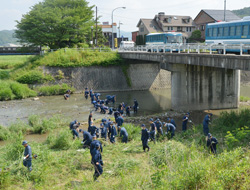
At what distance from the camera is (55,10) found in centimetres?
4050

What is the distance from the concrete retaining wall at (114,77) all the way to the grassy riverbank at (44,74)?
703mm

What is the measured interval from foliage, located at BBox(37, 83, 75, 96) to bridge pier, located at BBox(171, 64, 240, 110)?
15486 mm

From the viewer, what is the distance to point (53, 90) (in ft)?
112

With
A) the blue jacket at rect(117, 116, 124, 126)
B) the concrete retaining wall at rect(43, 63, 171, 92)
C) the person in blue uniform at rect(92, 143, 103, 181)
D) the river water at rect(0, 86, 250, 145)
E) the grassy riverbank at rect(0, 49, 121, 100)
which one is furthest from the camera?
the concrete retaining wall at rect(43, 63, 171, 92)

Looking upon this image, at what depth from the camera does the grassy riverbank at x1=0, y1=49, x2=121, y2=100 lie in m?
32.1

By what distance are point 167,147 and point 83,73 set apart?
27.5 m

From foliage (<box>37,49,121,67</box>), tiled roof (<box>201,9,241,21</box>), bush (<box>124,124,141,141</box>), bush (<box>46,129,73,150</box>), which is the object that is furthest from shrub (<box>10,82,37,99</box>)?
tiled roof (<box>201,9,241,21</box>)

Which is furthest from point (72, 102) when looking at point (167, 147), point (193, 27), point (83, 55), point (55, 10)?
point (193, 27)

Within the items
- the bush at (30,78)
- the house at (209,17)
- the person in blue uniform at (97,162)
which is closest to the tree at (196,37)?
the house at (209,17)

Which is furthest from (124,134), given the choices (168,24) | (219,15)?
(168,24)

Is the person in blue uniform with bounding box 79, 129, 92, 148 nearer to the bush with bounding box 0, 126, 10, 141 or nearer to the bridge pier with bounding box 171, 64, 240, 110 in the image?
the bush with bounding box 0, 126, 10, 141

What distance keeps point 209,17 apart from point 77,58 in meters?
36.6

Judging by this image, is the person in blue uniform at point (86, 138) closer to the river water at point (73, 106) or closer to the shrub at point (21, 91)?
the river water at point (73, 106)

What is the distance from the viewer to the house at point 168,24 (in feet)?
220
